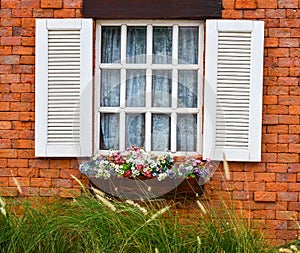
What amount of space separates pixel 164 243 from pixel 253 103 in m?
1.72

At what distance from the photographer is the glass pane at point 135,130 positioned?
6.07 metres

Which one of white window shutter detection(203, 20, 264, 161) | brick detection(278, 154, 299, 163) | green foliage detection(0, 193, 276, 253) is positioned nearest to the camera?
green foliage detection(0, 193, 276, 253)

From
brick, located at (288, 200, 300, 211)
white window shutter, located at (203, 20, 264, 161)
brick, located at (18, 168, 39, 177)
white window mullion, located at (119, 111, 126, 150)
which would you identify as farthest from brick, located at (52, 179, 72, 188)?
brick, located at (288, 200, 300, 211)

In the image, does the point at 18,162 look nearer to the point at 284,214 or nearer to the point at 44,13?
the point at 44,13

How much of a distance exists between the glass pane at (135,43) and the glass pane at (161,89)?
240 mm

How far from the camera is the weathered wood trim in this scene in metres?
5.87

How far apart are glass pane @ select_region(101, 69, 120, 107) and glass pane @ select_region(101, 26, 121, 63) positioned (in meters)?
0.12

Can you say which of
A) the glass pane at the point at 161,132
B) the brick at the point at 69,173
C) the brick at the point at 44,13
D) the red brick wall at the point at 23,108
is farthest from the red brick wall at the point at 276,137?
the brick at the point at 44,13

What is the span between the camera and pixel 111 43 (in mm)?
6090

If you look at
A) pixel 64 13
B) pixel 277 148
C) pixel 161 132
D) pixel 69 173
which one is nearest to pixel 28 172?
pixel 69 173

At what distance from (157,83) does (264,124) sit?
108 cm

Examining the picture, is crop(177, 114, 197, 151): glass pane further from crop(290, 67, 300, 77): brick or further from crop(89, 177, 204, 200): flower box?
crop(290, 67, 300, 77): brick

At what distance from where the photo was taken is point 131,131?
6.08 m

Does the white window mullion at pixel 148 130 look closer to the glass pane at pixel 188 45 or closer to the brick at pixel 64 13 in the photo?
the glass pane at pixel 188 45
